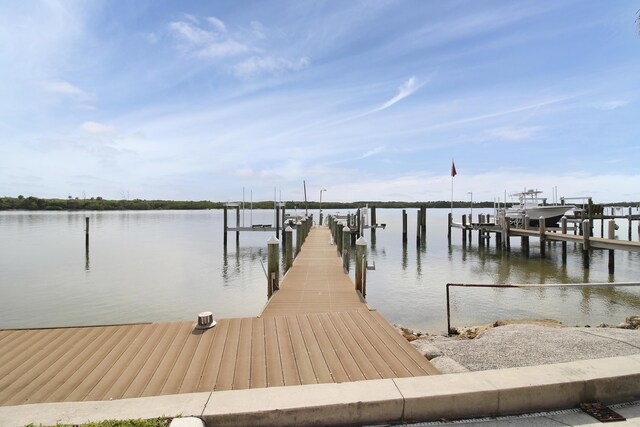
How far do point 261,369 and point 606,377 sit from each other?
3.06 metres

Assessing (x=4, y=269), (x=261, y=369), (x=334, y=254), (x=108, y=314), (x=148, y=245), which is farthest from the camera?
(x=148, y=245)

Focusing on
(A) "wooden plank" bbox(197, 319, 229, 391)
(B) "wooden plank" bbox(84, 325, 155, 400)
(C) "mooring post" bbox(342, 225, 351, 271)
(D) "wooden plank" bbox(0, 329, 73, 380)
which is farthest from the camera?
(C) "mooring post" bbox(342, 225, 351, 271)

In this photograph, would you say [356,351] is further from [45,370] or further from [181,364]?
[45,370]

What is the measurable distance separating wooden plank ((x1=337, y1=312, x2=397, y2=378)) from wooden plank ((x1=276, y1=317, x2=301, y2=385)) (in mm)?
840

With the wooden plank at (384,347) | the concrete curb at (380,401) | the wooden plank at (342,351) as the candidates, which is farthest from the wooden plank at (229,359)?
the wooden plank at (384,347)

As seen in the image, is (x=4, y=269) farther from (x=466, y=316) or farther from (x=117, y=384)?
(x=466, y=316)

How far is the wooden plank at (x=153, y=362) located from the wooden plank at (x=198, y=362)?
0.33 m

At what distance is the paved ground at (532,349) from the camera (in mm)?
4199

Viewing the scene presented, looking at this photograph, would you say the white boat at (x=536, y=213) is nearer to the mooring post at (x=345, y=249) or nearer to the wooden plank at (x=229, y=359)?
the mooring post at (x=345, y=249)

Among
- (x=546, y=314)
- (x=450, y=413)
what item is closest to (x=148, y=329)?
(x=450, y=413)

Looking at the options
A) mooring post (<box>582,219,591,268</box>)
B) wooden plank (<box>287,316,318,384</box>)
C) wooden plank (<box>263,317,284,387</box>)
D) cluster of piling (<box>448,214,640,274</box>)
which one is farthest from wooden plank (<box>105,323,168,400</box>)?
mooring post (<box>582,219,591,268</box>)

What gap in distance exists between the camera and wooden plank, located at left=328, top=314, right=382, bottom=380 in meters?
3.57

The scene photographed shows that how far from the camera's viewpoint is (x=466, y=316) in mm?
10445

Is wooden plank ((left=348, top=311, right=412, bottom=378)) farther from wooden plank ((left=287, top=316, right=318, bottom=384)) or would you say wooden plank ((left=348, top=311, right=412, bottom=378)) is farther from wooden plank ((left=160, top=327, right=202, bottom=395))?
wooden plank ((left=160, top=327, right=202, bottom=395))
